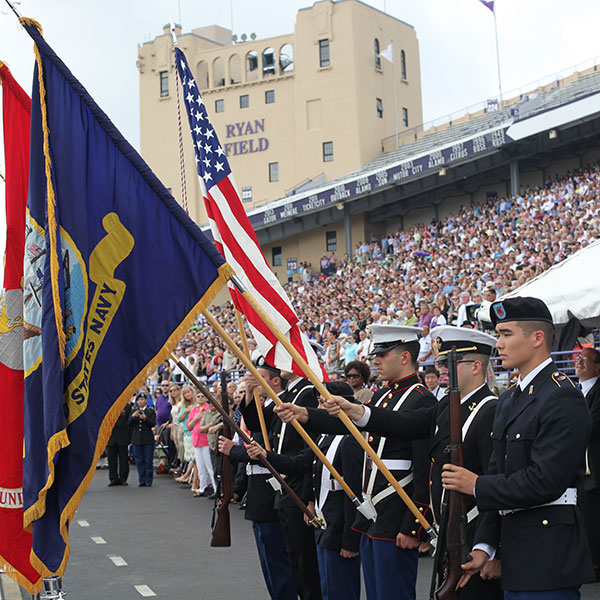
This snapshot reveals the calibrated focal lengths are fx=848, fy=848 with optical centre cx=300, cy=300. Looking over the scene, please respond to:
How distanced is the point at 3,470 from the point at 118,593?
3.45m

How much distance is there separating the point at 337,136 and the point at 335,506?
1773 inches

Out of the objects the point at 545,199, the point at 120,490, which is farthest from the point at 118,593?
the point at 545,199

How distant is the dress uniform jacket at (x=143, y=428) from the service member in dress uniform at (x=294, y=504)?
31.7 ft

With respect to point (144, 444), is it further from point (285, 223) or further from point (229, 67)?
point (229, 67)

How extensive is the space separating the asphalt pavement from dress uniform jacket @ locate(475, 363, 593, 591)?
12.0 ft

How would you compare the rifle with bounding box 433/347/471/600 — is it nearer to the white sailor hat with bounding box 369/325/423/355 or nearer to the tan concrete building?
the white sailor hat with bounding box 369/325/423/355

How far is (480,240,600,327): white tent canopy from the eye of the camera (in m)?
8.69

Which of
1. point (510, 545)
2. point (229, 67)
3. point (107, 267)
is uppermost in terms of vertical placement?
point (229, 67)

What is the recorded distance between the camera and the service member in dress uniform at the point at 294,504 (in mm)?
6160

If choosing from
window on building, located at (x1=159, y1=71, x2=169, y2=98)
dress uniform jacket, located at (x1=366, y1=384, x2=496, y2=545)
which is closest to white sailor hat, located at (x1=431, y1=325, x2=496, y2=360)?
dress uniform jacket, located at (x1=366, y1=384, x2=496, y2=545)

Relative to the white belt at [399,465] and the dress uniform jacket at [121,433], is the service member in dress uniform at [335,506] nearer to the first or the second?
the white belt at [399,465]

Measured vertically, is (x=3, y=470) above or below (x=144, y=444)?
above

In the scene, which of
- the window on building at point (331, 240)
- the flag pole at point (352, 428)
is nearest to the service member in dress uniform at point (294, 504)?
the flag pole at point (352, 428)

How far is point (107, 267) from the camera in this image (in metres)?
4.15
